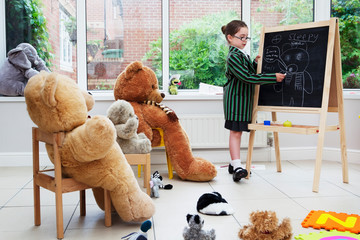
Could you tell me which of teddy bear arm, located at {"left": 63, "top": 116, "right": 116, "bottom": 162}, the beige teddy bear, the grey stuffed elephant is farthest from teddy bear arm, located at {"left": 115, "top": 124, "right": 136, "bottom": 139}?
the grey stuffed elephant

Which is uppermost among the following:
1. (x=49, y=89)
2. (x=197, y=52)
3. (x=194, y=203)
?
(x=197, y=52)

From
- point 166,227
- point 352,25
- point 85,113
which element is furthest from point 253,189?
point 352,25

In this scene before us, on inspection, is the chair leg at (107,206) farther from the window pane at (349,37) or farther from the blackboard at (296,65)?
the window pane at (349,37)

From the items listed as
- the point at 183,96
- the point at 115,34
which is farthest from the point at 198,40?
the point at 115,34

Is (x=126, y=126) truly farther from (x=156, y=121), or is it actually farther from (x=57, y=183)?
(x=57, y=183)

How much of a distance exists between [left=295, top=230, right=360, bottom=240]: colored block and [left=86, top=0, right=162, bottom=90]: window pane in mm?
2841

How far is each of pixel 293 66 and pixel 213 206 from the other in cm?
149

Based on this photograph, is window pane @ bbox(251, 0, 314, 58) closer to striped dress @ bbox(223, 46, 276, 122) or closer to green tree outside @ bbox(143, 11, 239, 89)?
green tree outside @ bbox(143, 11, 239, 89)

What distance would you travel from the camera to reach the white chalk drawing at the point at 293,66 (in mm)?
3262

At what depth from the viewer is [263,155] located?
14.2 ft

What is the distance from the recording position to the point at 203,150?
4.27 meters

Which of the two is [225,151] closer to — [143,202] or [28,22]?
[143,202]

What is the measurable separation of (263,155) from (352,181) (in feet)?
3.65

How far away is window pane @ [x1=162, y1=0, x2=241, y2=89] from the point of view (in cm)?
446
